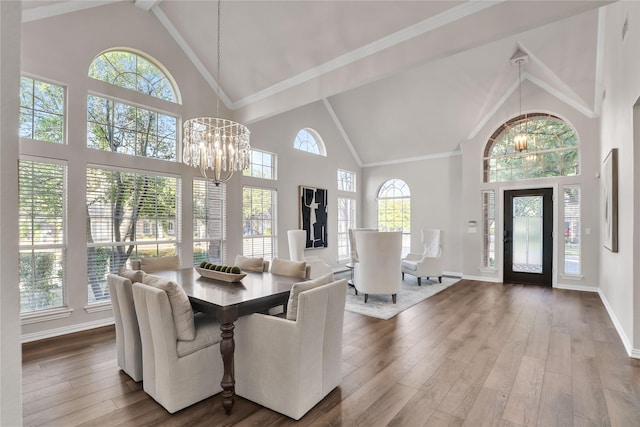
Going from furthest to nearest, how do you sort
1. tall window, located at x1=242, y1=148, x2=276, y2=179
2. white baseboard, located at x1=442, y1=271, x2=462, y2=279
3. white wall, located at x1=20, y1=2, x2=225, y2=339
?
white baseboard, located at x1=442, y1=271, x2=462, y2=279
tall window, located at x1=242, y1=148, x2=276, y2=179
white wall, located at x1=20, y1=2, x2=225, y2=339

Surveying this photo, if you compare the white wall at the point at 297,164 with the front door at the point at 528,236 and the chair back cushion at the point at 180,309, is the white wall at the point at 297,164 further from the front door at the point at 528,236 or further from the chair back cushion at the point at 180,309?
the front door at the point at 528,236

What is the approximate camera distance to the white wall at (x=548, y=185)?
560 cm

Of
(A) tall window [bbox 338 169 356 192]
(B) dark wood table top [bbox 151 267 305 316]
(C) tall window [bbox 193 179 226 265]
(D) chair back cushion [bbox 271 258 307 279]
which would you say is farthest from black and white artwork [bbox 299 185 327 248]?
(B) dark wood table top [bbox 151 267 305 316]

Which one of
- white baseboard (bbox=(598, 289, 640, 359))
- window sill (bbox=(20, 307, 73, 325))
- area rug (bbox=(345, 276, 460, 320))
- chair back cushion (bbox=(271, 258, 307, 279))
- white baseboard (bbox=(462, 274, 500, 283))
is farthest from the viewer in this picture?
white baseboard (bbox=(462, 274, 500, 283))

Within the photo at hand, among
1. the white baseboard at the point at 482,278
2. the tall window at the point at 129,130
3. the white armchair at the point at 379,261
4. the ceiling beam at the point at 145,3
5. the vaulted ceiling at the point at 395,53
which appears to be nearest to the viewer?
the vaulted ceiling at the point at 395,53

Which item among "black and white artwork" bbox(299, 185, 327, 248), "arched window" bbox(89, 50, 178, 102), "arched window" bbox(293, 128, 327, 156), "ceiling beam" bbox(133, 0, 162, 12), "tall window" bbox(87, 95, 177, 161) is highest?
"ceiling beam" bbox(133, 0, 162, 12)

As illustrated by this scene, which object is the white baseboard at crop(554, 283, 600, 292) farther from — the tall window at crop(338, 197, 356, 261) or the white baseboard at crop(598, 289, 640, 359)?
the tall window at crop(338, 197, 356, 261)

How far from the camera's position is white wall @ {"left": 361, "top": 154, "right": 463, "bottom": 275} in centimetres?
729

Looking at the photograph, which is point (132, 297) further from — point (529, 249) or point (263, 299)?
point (529, 249)

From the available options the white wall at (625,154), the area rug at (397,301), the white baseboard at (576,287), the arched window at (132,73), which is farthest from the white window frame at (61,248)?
the white baseboard at (576,287)

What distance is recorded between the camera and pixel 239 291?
2557mm

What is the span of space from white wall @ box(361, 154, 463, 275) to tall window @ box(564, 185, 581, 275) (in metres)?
1.93

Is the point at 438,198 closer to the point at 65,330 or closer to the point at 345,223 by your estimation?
the point at 345,223

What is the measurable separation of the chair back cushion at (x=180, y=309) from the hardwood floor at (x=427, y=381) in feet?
1.77
